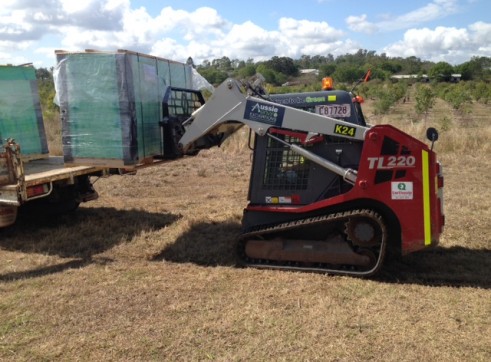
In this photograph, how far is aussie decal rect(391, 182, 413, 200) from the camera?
473 centimetres

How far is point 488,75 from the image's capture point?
66938 mm

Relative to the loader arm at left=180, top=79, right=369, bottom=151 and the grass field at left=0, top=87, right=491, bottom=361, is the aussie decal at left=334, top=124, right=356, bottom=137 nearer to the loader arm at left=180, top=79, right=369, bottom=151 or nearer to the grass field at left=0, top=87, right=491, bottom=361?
the loader arm at left=180, top=79, right=369, bottom=151

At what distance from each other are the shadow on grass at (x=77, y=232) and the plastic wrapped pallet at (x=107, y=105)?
1.15m

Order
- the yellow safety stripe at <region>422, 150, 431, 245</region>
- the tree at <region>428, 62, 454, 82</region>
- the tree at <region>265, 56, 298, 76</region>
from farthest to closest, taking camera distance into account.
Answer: the tree at <region>428, 62, 454, 82</region>, the tree at <region>265, 56, 298, 76</region>, the yellow safety stripe at <region>422, 150, 431, 245</region>

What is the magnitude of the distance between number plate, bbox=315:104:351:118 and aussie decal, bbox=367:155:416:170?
2.16 feet

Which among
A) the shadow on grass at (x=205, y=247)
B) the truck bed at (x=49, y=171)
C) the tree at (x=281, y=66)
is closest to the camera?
the shadow on grass at (x=205, y=247)

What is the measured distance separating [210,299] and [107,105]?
2609 mm

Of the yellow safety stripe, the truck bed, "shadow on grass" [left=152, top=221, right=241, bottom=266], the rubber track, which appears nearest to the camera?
the yellow safety stripe

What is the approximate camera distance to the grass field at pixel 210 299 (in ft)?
11.8

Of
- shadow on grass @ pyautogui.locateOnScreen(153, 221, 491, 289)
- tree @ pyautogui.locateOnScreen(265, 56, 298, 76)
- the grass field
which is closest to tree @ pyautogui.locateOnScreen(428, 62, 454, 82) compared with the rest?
tree @ pyautogui.locateOnScreen(265, 56, 298, 76)

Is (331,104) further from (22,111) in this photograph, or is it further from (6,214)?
(22,111)

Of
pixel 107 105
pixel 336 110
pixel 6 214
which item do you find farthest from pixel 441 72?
pixel 6 214

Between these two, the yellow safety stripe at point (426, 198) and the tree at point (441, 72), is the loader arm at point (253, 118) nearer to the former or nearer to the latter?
the yellow safety stripe at point (426, 198)

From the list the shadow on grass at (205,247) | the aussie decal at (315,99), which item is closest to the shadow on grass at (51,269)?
the shadow on grass at (205,247)
